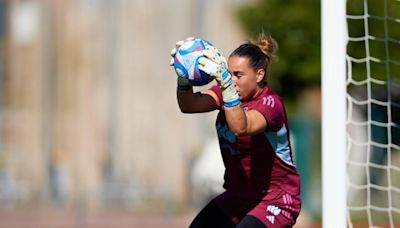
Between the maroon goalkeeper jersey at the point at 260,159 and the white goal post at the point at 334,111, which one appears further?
the white goal post at the point at 334,111

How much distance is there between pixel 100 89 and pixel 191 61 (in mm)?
15082

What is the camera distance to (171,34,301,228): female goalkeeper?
18.2ft

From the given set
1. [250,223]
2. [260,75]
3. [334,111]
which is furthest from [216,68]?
[334,111]

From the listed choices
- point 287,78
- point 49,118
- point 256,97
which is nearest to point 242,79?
point 256,97

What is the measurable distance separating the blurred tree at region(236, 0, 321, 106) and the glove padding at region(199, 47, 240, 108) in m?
12.9

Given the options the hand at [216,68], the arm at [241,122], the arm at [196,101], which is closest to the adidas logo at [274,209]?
the arm at [241,122]

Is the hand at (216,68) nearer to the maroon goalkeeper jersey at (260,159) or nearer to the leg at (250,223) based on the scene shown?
the maroon goalkeeper jersey at (260,159)

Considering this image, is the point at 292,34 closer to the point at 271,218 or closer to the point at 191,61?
the point at 271,218

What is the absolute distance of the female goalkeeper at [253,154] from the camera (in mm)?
5559

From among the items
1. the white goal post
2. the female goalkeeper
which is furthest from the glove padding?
the white goal post

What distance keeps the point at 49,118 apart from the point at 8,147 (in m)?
1.06

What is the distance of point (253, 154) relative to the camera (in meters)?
5.65

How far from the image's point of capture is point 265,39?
5762mm

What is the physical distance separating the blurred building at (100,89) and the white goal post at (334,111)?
43.0ft
